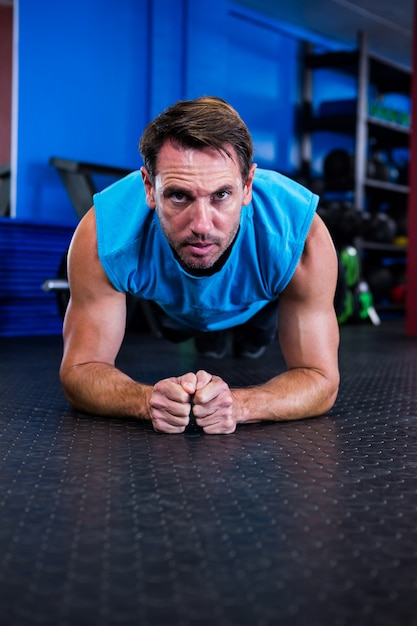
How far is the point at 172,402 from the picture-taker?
4.26 ft

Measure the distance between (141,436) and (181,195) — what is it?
443 millimetres

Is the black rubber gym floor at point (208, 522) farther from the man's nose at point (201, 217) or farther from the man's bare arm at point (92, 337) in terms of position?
the man's nose at point (201, 217)

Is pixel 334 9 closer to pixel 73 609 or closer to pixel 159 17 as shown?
pixel 159 17

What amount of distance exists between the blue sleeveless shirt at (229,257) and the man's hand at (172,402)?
0.90ft

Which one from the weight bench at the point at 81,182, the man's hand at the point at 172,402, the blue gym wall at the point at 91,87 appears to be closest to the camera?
the man's hand at the point at 172,402

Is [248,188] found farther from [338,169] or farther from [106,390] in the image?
[338,169]

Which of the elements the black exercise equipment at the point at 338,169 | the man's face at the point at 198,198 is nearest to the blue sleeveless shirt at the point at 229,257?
the man's face at the point at 198,198

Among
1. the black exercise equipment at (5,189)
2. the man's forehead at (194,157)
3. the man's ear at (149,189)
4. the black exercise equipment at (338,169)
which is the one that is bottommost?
the man's ear at (149,189)

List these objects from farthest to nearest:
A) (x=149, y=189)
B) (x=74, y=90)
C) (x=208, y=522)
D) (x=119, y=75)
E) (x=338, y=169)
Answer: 1. (x=338, y=169)
2. (x=119, y=75)
3. (x=74, y=90)
4. (x=149, y=189)
5. (x=208, y=522)

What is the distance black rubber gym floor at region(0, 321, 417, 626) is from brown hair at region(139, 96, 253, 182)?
509 mm

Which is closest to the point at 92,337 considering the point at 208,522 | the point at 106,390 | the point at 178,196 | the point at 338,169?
the point at 106,390

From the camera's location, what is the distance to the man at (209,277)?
1.35 meters

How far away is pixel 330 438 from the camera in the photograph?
1383 mm

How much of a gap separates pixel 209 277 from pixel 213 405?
0.29 metres
